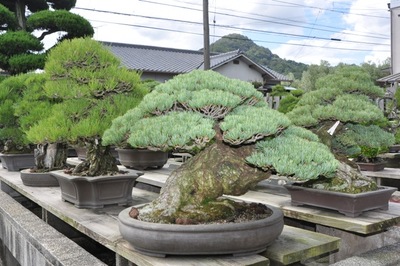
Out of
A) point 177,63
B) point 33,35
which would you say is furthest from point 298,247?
point 177,63

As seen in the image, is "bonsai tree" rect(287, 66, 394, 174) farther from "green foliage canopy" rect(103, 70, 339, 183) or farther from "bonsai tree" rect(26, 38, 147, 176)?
"bonsai tree" rect(26, 38, 147, 176)

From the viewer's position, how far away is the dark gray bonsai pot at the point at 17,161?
5000 mm

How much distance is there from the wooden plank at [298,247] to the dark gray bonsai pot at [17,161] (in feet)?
Answer: 12.9

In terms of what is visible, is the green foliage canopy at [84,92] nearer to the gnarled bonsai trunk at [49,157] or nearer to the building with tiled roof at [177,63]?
the gnarled bonsai trunk at [49,157]

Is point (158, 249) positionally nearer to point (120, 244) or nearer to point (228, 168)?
point (120, 244)

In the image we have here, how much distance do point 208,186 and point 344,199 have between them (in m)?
1.00

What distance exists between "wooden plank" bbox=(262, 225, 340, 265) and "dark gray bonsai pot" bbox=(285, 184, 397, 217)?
0.38 metres

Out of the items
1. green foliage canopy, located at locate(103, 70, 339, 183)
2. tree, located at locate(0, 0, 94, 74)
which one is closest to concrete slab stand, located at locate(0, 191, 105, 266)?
green foliage canopy, located at locate(103, 70, 339, 183)

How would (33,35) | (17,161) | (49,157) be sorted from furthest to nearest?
(33,35) < (17,161) < (49,157)

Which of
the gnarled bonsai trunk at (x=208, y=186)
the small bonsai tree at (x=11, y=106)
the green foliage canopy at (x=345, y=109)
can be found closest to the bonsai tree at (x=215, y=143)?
the gnarled bonsai trunk at (x=208, y=186)

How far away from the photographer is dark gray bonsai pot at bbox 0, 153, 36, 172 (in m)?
5.00

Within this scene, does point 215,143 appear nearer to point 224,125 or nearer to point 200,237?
point 224,125

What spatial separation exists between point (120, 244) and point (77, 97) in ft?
4.30

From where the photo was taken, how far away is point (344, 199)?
244cm
